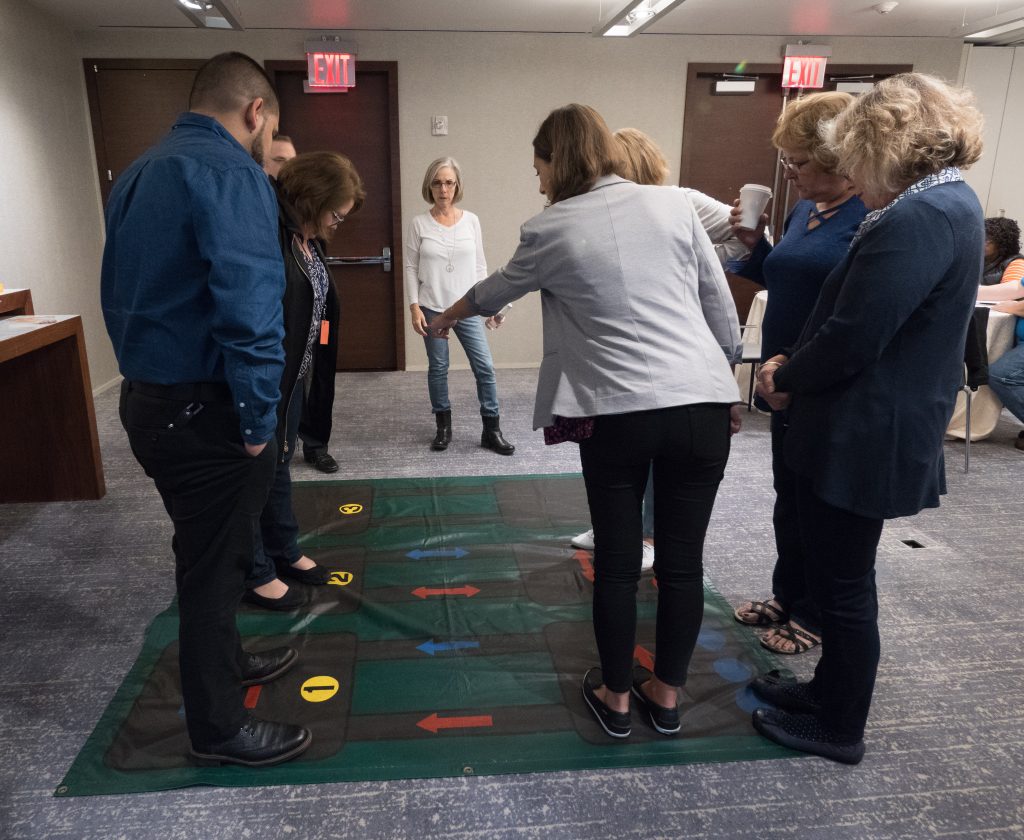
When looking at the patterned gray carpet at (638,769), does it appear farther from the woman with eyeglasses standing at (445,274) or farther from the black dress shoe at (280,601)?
the woman with eyeglasses standing at (445,274)

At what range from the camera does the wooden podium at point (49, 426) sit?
2779 mm

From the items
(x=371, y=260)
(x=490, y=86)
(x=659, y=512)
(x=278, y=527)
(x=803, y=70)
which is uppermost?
(x=803, y=70)

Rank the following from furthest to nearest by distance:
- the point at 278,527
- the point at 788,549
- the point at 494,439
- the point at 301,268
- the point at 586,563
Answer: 1. the point at 494,439
2. the point at 586,563
3. the point at 278,527
4. the point at 788,549
5. the point at 301,268

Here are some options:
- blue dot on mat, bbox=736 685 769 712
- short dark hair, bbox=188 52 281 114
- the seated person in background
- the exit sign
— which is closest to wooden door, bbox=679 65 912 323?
the exit sign

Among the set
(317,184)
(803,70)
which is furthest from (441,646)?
(803,70)

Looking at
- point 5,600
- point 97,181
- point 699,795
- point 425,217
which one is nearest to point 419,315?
point 425,217

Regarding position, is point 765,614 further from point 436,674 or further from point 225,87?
point 225,87

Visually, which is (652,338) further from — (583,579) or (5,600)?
(5,600)

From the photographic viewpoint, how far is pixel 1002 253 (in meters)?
3.90

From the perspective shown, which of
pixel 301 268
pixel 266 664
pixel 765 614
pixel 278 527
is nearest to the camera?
pixel 301 268

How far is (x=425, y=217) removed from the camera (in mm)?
3469

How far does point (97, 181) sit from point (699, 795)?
5.30 meters

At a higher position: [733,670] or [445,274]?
[445,274]

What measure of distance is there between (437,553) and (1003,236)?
3.53 m
